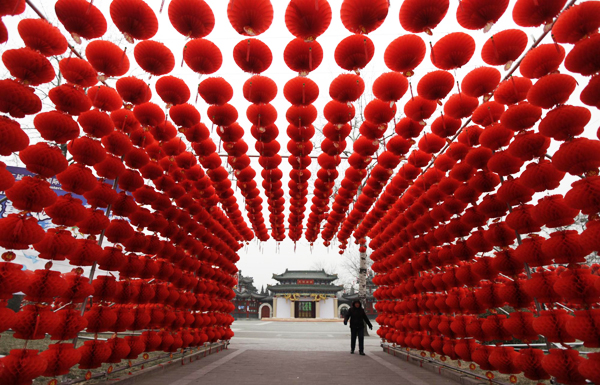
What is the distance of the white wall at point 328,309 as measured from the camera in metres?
42.5

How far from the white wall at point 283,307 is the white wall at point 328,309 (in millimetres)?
4665

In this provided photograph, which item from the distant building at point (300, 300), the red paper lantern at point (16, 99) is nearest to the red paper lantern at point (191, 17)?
the red paper lantern at point (16, 99)

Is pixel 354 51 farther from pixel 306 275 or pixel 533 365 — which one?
pixel 306 275

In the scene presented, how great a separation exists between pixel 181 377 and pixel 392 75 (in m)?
5.92

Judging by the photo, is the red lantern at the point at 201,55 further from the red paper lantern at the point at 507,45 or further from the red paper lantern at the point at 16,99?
the red paper lantern at the point at 507,45

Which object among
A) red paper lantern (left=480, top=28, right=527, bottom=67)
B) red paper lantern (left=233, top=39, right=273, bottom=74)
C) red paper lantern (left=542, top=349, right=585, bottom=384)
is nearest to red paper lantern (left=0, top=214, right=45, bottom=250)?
red paper lantern (left=233, top=39, right=273, bottom=74)

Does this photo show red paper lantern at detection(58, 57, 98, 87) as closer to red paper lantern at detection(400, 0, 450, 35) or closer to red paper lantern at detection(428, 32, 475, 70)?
red paper lantern at detection(400, 0, 450, 35)

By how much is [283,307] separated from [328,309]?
655 centimetres

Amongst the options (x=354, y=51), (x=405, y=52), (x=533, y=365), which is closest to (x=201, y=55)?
(x=354, y=51)

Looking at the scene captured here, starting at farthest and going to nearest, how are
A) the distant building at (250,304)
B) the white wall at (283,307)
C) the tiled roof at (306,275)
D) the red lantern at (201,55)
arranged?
the tiled roof at (306,275)
the distant building at (250,304)
the white wall at (283,307)
the red lantern at (201,55)

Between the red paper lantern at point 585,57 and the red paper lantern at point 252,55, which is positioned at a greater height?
the red paper lantern at point 252,55

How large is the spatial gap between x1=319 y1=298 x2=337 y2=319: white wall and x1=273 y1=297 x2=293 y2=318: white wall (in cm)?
467

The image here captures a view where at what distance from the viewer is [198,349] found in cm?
770

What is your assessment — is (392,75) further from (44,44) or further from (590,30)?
(44,44)
